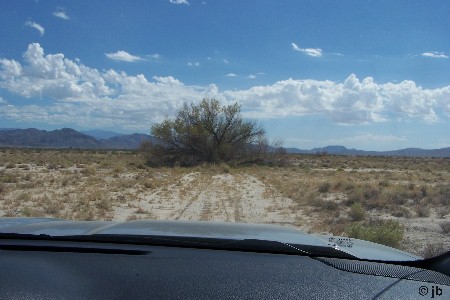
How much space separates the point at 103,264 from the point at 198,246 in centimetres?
60

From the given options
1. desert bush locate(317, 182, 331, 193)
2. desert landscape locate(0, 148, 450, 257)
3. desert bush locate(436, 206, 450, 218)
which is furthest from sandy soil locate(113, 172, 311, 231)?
desert bush locate(436, 206, 450, 218)

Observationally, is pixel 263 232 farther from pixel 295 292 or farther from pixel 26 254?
pixel 26 254

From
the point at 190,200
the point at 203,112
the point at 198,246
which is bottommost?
the point at 190,200

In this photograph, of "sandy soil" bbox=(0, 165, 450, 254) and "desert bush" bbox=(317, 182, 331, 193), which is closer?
"sandy soil" bbox=(0, 165, 450, 254)

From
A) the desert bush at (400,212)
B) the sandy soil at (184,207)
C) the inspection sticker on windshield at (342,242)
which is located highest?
the inspection sticker on windshield at (342,242)

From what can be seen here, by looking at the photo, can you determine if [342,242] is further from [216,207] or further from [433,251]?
[216,207]

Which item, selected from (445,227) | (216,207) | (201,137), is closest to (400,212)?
(445,227)

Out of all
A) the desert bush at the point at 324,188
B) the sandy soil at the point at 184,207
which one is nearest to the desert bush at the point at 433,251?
the sandy soil at the point at 184,207

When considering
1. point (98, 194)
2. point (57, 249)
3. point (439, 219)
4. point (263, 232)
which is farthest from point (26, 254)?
point (98, 194)

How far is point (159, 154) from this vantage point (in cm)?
5272

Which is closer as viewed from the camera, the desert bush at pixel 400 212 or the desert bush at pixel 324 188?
the desert bush at pixel 400 212

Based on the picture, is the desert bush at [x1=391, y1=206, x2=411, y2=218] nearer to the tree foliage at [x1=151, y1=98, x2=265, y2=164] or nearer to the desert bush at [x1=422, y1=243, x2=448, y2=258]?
the desert bush at [x1=422, y1=243, x2=448, y2=258]

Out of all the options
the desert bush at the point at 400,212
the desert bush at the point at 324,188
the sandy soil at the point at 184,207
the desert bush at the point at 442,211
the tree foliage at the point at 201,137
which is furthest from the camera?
the tree foliage at the point at 201,137

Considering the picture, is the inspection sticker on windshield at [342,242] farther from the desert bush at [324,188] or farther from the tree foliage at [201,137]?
the tree foliage at [201,137]
